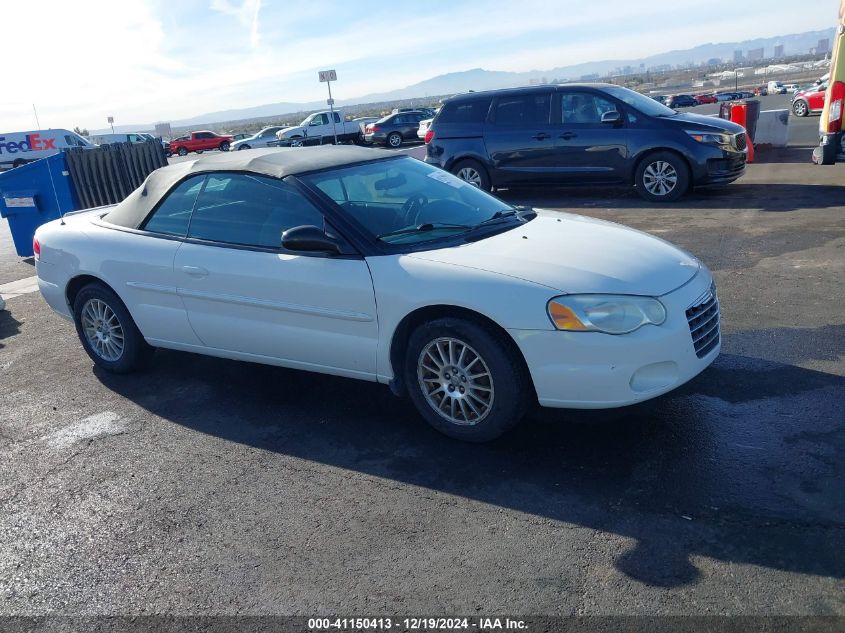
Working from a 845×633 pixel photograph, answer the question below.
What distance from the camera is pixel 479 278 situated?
12.4 ft

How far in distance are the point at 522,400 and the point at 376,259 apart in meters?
1.12

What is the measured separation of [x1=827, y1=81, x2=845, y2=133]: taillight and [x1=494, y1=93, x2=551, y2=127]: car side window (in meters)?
4.09

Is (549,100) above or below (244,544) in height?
above

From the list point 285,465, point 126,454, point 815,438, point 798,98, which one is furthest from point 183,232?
point 798,98

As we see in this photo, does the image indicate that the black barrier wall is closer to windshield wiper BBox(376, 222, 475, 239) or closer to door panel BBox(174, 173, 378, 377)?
door panel BBox(174, 173, 378, 377)

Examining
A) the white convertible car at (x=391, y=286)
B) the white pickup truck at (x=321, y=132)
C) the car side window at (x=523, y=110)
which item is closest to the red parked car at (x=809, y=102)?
the car side window at (x=523, y=110)

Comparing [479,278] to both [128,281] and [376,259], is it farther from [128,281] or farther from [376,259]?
[128,281]

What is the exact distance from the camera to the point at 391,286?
3.98m

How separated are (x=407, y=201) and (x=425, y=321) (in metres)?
1.03

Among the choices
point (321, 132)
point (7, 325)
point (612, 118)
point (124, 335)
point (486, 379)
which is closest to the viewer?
point (486, 379)

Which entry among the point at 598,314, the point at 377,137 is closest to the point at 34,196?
the point at 598,314

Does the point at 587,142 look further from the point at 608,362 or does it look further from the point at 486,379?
the point at 608,362

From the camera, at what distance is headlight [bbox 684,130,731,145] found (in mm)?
10773

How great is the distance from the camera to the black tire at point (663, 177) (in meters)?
11.1
